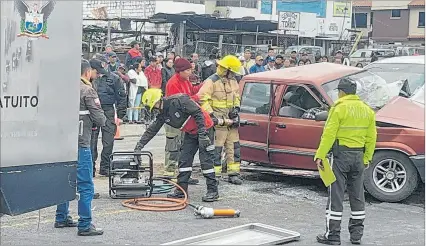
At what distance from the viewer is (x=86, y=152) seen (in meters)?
6.76

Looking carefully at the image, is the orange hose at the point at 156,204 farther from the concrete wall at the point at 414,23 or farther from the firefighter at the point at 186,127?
the concrete wall at the point at 414,23

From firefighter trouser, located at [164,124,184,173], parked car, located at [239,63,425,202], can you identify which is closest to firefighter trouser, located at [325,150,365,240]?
parked car, located at [239,63,425,202]

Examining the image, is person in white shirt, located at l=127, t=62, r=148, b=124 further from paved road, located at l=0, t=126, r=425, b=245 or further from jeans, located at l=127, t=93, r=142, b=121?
paved road, located at l=0, t=126, r=425, b=245

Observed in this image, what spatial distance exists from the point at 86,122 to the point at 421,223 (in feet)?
13.0

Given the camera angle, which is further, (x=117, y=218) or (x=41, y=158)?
(x=117, y=218)

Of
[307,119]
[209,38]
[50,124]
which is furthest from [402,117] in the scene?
[209,38]

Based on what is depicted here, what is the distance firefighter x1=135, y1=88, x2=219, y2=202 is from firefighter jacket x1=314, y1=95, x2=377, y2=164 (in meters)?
2.08

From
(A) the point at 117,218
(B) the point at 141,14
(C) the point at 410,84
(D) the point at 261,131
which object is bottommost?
(A) the point at 117,218

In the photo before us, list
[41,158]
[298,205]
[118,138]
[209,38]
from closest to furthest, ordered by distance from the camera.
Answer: [41,158] → [298,205] → [118,138] → [209,38]

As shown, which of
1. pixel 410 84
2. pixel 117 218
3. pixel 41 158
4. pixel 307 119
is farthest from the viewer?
pixel 410 84

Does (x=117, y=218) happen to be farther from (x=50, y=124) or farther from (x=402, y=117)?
(x=402, y=117)

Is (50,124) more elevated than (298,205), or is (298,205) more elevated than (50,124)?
(50,124)

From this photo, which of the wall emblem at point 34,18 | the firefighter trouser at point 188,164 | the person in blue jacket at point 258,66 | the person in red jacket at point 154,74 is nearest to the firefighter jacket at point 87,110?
the wall emblem at point 34,18

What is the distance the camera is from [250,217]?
26.3ft
